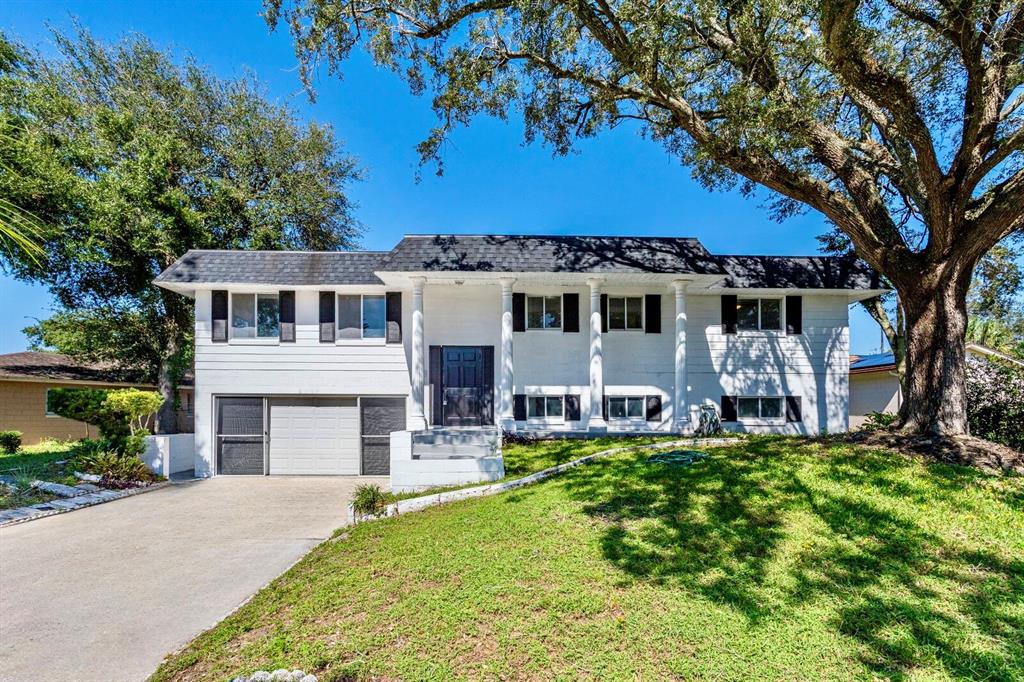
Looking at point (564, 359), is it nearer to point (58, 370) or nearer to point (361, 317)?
point (361, 317)

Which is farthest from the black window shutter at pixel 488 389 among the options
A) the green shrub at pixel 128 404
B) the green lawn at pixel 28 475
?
the green lawn at pixel 28 475

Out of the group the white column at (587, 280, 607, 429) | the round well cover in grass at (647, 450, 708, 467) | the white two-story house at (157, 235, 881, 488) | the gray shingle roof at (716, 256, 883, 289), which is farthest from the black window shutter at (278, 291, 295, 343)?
the gray shingle roof at (716, 256, 883, 289)

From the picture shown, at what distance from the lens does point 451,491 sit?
7891 mm

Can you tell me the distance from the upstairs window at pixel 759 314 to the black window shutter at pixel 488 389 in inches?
279

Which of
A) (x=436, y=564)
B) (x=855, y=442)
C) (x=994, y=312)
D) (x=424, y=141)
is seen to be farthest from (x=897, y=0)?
(x=994, y=312)

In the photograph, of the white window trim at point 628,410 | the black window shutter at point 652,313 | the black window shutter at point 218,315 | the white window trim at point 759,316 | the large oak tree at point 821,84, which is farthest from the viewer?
the white window trim at point 759,316

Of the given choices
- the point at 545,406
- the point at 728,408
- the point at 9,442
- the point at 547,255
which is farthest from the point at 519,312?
the point at 9,442

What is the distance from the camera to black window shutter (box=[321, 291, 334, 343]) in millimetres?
11984

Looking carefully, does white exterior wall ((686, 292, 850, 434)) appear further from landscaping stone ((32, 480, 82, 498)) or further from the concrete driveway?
landscaping stone ((32, 480, 82, 498))

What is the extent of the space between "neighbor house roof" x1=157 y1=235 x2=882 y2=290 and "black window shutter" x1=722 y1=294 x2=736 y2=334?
61 cm

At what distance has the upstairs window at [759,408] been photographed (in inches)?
500

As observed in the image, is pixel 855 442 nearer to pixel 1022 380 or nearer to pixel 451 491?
pixel 1022 380

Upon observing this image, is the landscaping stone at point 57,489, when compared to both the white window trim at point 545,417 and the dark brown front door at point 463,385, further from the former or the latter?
the white window trim at point 545,417

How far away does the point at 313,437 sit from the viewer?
12.0m
